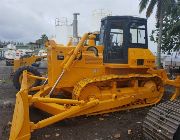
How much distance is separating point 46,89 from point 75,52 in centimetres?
122

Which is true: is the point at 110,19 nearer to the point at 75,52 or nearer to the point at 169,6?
the point at 75,52

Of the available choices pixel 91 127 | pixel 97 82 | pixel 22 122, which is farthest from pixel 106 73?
pixel 22 122

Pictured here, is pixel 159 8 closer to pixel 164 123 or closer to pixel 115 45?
pixel 115 45

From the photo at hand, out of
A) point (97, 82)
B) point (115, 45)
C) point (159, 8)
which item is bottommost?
point (97, 82)

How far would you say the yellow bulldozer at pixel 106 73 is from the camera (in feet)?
29.0

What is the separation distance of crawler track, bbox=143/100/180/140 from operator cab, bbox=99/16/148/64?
3.50 metres

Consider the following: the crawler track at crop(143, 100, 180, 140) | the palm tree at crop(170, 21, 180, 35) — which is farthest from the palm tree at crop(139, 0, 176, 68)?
the crawler track at crop(143, 100, 180, 140)

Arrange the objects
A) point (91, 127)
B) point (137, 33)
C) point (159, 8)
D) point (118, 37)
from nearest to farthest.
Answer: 1. point (91, 127)
2. point (118, 37)
3. point (137, 33)
4. point (159, 8)

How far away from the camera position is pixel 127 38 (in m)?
9.91

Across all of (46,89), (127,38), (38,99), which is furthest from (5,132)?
(127,38)

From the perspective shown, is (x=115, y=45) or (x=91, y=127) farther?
(x=115, y=45)

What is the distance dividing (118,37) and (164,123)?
4.40 meters

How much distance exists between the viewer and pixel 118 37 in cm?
1001

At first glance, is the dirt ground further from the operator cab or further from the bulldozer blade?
the operator cab
